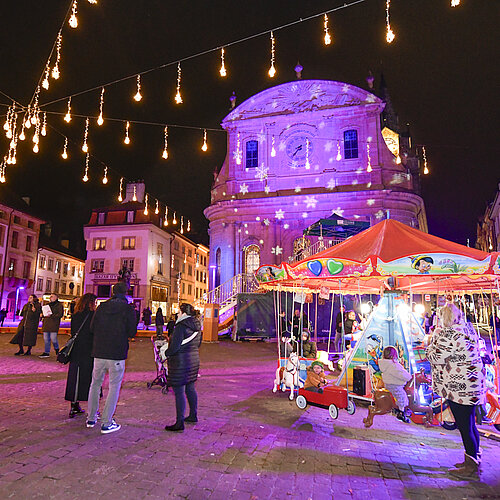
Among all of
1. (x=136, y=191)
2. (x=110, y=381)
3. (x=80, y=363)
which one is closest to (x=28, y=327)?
(x=80, y=363)

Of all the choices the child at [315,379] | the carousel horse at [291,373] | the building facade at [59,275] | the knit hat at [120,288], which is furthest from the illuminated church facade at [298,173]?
the building facade at [59,275]

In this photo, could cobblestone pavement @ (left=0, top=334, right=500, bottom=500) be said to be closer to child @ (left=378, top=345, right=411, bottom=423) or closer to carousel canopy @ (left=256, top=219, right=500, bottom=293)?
child @ (left=378, top=345, right=411, bottom=423)

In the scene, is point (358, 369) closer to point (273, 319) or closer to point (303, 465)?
point (303, 465)

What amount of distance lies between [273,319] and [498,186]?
35.5 metres

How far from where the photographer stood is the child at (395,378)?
6.12m

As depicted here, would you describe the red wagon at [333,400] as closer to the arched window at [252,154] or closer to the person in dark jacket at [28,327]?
the person in dark jacket at [28,327]

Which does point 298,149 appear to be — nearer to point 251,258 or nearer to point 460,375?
point 251,258

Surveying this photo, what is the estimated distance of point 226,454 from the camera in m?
4.61

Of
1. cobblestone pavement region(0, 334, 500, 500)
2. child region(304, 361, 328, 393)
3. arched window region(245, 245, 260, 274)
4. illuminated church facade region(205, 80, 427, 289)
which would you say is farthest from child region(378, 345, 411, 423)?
arched window region(245, 245, 260, 274)

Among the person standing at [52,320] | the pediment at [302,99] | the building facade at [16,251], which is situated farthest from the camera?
the building facade at [16,251]

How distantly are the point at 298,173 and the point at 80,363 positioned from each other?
20854 millimetres

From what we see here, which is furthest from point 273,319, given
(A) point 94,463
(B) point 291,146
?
(A) point 94,463

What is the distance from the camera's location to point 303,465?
4.37 m

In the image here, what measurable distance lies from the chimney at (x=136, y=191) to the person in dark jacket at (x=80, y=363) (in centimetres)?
3990
